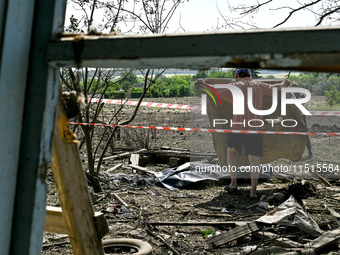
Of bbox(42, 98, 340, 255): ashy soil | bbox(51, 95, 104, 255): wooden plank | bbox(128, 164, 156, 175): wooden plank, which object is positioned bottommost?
bbox(42, 98, 340, 255): ashy soil

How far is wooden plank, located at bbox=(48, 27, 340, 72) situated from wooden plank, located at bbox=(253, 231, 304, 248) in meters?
4.38

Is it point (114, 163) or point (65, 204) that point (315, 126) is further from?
point (65, 204)

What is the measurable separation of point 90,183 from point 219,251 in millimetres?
3638

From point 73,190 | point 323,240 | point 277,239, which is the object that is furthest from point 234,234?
point 73,190

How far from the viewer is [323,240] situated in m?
5.30

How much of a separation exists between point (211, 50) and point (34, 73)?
0.52m

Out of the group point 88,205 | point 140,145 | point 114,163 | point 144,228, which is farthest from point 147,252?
point 140,145

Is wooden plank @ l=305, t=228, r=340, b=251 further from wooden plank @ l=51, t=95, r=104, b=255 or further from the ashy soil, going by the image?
wooden plank @ l=51, t=95, r=104, b=255

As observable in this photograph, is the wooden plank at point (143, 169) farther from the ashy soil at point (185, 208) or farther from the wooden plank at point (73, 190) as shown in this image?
the wooden plank at point (73, 190)

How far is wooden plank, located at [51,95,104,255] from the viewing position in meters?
2.02

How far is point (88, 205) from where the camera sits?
7.18 ft

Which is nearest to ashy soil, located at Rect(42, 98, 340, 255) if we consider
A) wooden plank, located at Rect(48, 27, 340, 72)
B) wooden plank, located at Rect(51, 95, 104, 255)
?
wooden plank, located at Rect(51, 95, 104, 255)

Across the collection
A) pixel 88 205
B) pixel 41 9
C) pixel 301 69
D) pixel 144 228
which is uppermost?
pixel 41 9

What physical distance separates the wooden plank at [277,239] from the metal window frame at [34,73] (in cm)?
435
